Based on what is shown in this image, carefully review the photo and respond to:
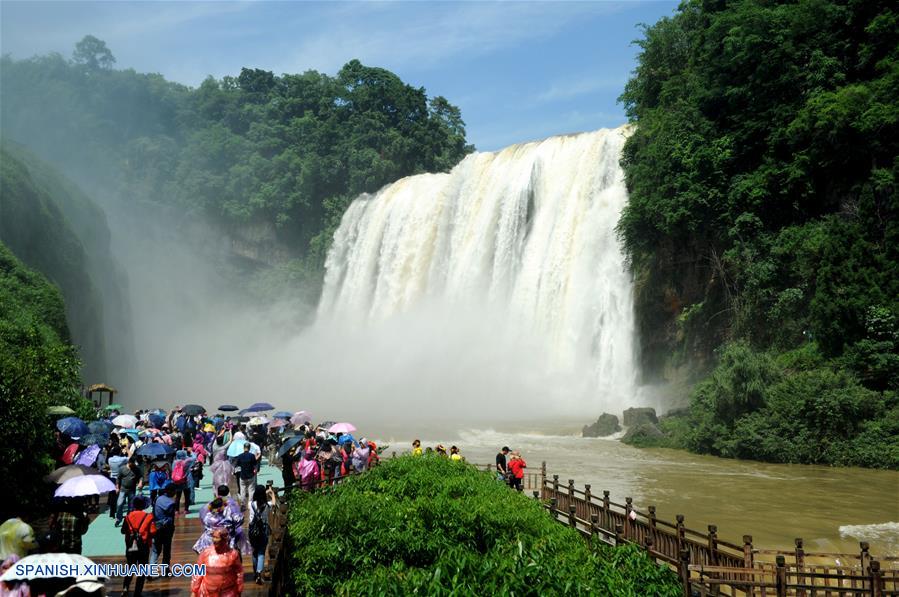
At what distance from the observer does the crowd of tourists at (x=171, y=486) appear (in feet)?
23.4

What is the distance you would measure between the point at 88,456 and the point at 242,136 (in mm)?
76294

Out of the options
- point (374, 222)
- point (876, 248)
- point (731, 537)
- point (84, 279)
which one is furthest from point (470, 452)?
point (374, 222)

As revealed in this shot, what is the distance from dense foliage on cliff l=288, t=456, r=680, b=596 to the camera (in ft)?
23.7

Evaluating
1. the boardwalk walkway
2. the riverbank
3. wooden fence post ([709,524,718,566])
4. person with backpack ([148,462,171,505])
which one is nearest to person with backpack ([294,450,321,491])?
the boardwalk walkway

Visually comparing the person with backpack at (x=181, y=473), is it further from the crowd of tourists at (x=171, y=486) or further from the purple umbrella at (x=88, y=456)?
the purple umbrella at (x=88, y=456)

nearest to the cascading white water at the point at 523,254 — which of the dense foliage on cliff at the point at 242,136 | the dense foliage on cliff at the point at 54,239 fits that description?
the dense foliage on cliff at the point at 242,136

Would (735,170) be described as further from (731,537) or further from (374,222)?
(374,222)

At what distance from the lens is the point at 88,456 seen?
1312 centimetres

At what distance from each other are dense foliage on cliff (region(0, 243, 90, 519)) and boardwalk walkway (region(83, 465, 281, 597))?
1401 millimetres

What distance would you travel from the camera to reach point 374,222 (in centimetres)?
5734

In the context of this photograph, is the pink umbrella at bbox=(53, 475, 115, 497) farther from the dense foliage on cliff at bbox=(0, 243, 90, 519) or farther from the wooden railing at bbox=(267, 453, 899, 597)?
the dense foliage on cliff at bbox=(0, 243, 90, 519)

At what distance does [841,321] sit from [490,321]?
22557 millimetres

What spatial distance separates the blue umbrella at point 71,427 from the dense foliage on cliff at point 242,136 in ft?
174

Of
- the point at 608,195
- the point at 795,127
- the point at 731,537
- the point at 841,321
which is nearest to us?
the point at 731,537
